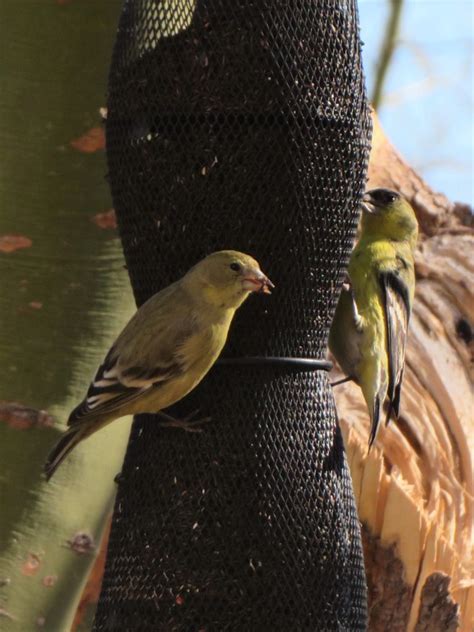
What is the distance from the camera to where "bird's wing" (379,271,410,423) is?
19.8ft

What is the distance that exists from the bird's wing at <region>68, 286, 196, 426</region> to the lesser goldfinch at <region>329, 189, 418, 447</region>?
115cm

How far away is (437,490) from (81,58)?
2.82 meters

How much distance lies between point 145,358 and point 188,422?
28 cm

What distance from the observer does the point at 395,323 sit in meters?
6.16

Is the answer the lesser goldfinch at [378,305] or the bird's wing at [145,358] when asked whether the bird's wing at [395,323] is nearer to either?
the lesser goldfinch at [378,305]

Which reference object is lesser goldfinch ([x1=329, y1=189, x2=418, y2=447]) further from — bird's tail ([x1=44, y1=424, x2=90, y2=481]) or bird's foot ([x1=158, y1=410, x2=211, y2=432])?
bird's tail ([x1=44, y1=424, x2=90, y2=481])

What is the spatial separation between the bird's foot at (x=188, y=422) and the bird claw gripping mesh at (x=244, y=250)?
30mm

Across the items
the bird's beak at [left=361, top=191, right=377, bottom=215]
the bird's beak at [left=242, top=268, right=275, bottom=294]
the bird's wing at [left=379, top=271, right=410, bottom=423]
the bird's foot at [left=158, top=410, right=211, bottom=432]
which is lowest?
the bird's wing at [left=379, top=271, right=410, bottom=423]

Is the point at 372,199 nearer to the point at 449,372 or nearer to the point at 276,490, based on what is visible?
the point at 449,372

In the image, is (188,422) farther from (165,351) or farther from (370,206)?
(370,206)

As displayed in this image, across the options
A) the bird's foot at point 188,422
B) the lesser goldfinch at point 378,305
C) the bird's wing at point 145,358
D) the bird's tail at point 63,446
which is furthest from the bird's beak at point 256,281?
the lesser goldfinch at point 378,305

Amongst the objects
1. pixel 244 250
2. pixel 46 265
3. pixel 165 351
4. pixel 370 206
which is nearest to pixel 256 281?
pixel 244 250

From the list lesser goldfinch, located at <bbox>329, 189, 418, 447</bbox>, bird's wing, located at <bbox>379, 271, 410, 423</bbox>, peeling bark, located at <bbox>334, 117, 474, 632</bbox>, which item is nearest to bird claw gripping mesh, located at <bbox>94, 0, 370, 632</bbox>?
lesser goldfinch, located at <bbox>329, 189, 418, 447</bbox>

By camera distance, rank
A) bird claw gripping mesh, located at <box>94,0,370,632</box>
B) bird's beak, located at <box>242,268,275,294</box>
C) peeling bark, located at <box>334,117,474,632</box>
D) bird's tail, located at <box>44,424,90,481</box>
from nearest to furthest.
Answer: bird's beak, located at <box>242,268,275,294</box> → bird claw gripping mesh, located at <box>94,0,370,632</box> → bird's tail, located at <box>44,424,90,481</box> → peeling bark, located at <box>334,117,474,632</box>
